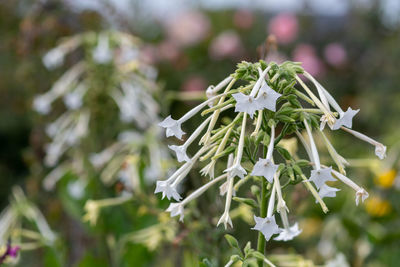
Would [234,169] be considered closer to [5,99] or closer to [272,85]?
[272,85]

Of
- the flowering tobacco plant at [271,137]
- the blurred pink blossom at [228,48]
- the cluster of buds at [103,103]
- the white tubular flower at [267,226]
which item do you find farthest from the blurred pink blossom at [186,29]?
the white tubular flower at [267,226]

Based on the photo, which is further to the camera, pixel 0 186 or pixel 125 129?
pixel 0 186

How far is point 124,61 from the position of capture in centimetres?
141

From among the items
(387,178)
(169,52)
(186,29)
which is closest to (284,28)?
(186,29)

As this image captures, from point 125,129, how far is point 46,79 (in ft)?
1.67

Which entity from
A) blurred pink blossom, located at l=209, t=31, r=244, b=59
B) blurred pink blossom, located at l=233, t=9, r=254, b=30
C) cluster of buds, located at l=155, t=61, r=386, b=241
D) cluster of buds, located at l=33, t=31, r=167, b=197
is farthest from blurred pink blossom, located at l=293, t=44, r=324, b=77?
cluster of buds, located at l=155, t=61, r=386, b=241

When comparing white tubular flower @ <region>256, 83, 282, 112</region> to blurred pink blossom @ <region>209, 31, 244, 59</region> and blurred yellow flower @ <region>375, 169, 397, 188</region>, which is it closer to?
blurred yellow flower @ <region>375, 169, 397, 188</region>

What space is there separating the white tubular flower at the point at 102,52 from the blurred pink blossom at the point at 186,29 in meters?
2.45

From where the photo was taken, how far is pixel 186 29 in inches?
152

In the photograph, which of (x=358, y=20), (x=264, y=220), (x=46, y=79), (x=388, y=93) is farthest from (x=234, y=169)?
(x=358, y=20)

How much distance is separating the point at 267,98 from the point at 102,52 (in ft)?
2.88

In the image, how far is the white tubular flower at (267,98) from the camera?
0.54m

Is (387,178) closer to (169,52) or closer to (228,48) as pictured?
(228,48)

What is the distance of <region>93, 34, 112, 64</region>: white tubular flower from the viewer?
134 cm
